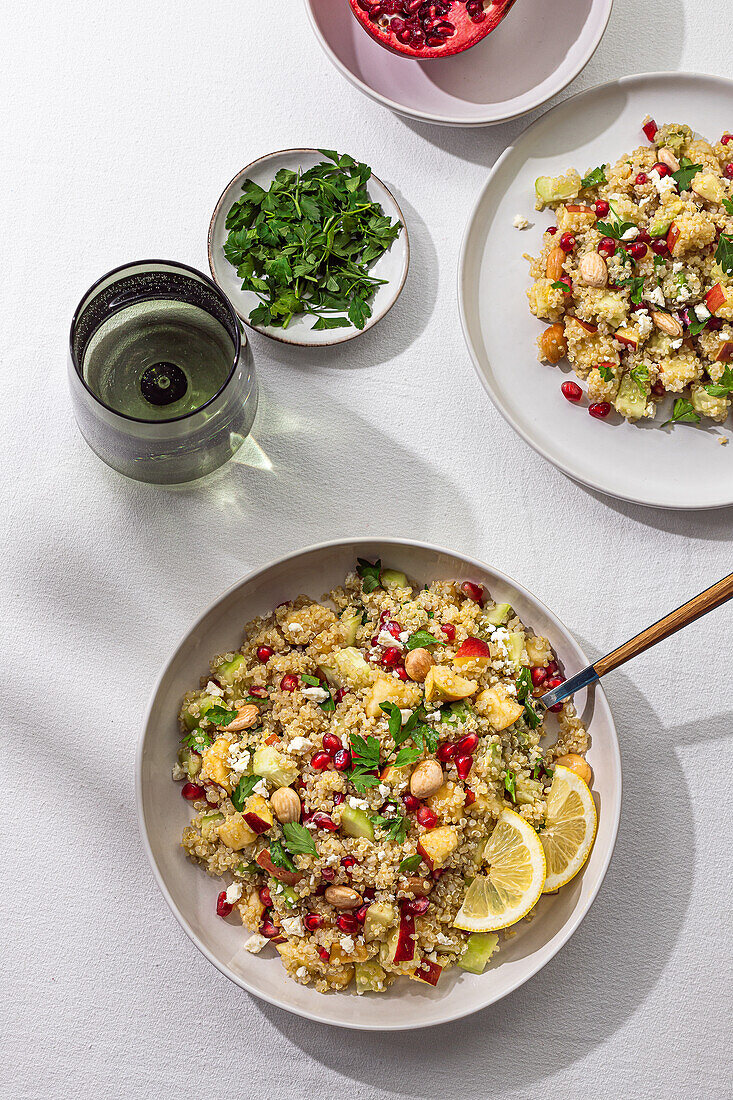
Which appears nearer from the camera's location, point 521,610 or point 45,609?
point 521,610

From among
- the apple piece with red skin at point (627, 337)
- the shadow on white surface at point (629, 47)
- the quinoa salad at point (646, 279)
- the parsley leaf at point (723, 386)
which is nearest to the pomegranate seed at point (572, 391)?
the quinoa salad at point (646, 279)

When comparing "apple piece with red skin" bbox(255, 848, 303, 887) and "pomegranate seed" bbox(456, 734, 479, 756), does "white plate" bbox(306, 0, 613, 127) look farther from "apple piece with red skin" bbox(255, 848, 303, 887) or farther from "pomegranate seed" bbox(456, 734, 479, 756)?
"apple piece with red skin" bbox(255, 848, 303, 887)

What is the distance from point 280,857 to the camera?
1632 mm

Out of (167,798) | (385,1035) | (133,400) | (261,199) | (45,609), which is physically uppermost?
(261,199)

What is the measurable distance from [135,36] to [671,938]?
237 centimetres

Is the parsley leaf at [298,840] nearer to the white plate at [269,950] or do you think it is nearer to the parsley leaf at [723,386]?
the white plate at [269,950]

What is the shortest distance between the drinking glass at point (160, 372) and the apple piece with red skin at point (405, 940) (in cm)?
96

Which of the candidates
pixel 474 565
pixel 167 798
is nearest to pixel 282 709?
pixel 167 798

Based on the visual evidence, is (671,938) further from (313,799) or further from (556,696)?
(313,799)

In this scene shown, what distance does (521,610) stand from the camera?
70.7 inches

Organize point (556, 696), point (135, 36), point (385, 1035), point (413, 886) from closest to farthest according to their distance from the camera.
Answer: point (413, 886)
point (556, 696)
point (385, 1035)
point (135, 36)

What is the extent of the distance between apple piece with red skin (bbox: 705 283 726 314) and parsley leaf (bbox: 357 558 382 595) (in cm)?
87

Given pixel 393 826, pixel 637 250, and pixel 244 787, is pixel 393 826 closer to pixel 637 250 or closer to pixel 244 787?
pixel 244 787

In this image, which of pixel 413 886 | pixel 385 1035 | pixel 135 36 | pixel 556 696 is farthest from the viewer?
pixel 135 36
